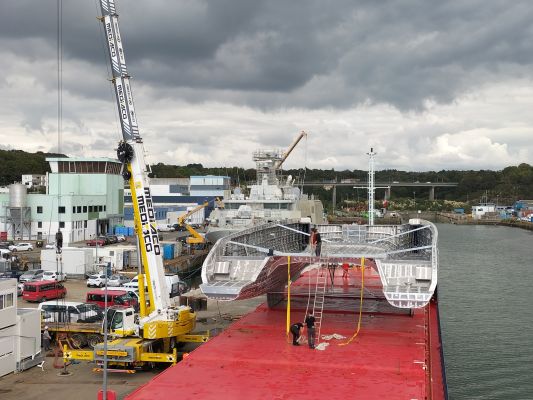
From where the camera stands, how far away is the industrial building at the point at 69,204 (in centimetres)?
5159

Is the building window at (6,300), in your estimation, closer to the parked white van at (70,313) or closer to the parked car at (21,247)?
the parked white van at (70,313)

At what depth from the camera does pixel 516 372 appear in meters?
21.9

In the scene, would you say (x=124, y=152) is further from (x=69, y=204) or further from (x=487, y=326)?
(x=69, y=204)

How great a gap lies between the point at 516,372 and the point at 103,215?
145ft

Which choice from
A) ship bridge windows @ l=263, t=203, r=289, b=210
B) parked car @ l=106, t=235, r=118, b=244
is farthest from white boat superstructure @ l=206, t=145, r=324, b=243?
parked car @ l=106, t=235, r=118, b=244

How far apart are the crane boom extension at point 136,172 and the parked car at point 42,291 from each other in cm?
1260

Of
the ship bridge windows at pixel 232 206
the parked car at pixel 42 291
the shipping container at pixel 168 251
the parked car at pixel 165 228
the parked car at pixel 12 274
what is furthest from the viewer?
the parked car at pixel 165 228

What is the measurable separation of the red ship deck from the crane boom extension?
3.08m

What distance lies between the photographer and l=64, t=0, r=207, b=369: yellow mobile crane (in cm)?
1717

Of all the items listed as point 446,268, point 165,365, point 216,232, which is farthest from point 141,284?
point 446,268

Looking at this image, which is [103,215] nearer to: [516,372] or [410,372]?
[516,372]

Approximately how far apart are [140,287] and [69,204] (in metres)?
35.1

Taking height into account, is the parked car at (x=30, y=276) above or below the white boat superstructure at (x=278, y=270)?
below

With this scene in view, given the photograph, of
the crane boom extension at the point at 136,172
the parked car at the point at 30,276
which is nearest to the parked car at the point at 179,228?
the parked car at the point at 30,276
